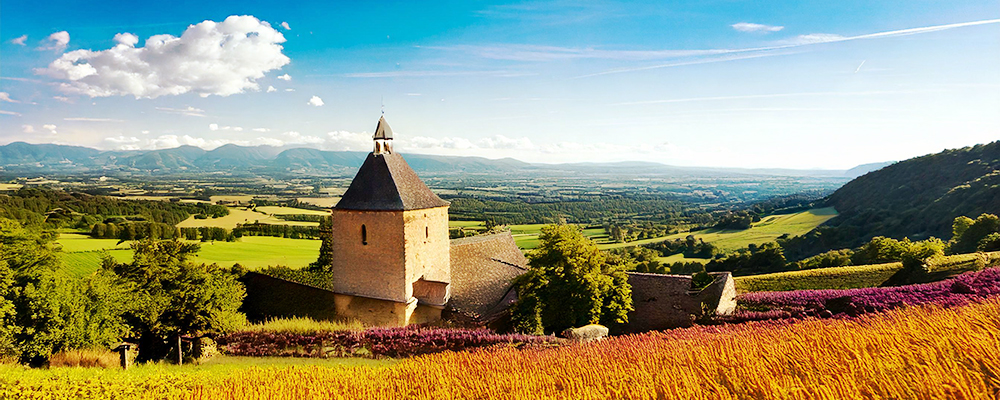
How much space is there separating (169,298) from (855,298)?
24466 mm

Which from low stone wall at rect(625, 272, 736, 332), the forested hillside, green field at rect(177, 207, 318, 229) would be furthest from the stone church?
the forested hillside

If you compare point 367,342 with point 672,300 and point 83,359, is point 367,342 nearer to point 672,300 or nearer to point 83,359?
point 83,359

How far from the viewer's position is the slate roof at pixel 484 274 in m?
21.1

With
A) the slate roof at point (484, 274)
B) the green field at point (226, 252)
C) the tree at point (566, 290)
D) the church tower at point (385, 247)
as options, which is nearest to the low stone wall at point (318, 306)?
the church tower at point (385, 247)

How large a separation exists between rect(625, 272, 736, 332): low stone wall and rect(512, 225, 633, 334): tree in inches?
45.6

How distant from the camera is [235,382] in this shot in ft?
26.0

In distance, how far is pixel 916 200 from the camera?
72125 mm

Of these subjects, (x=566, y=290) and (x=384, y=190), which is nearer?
(x=566, y=290)

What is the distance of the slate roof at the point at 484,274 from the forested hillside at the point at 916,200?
48670 mm

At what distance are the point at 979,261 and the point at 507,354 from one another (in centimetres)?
2331

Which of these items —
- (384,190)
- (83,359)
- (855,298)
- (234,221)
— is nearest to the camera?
(83,359)

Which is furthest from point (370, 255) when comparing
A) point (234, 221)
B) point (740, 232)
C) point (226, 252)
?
point (740, 232)

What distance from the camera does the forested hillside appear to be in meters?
57.2

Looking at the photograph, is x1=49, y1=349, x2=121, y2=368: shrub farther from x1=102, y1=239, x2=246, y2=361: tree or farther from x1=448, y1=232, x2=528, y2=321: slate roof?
x1=448, y1=232, x2=528, y2=321: slate roof
